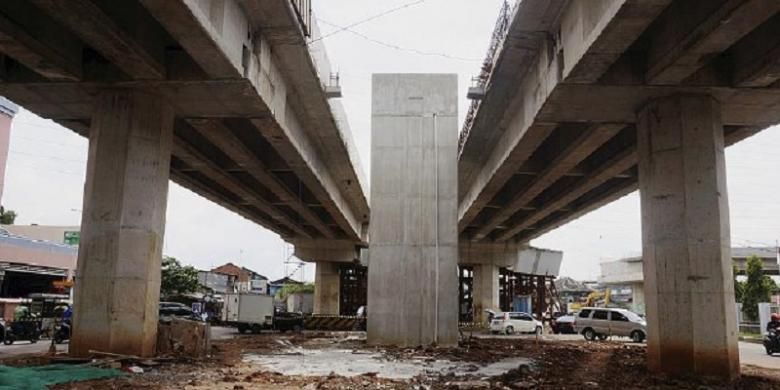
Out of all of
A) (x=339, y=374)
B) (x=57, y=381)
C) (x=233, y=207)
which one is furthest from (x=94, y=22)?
(x=233, y=207)

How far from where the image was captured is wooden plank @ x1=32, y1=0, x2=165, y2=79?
12.8m

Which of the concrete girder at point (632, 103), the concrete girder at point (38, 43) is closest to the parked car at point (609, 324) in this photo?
the concrete girder at point (632, 103)

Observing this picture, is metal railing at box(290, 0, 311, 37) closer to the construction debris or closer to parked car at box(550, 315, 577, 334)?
the construction debris

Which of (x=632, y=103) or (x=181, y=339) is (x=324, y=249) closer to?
(x=181, y=339)

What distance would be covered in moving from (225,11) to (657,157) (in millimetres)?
10566

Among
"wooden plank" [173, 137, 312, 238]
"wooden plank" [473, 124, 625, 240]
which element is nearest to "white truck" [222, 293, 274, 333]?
"wooden plank" [173, 137, 312, 238]

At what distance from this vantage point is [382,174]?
26.7m

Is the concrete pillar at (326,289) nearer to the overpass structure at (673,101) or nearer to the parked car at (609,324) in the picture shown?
the parked car at (609,324)

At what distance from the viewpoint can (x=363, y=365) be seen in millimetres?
18250

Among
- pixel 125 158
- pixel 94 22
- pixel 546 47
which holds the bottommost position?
pixel 125 158

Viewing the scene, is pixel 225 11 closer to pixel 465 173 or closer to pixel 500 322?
pixel 465 173

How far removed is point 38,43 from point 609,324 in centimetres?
3032

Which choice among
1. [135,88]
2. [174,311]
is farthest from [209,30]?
[174,311]

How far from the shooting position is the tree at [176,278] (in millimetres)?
57344
